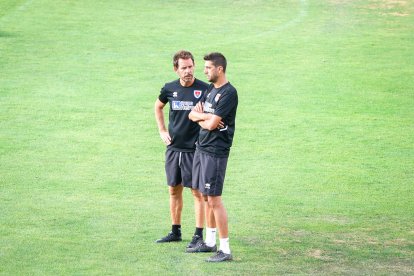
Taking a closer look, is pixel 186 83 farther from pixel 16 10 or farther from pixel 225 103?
pixel 16 10

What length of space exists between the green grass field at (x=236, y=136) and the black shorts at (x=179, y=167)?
2.57 feet

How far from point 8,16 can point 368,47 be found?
9894 millimetres

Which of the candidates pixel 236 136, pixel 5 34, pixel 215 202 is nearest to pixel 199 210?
pixel 215 202

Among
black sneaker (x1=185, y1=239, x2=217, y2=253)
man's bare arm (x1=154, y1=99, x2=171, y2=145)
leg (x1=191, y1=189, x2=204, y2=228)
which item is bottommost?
black sneaker (x1=185, y1=239, x2=217, y2=253)

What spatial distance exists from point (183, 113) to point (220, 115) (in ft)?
3.18

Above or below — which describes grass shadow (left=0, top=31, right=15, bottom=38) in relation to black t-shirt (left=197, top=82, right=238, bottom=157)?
above

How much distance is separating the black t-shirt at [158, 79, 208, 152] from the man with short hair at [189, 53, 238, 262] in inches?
17.7

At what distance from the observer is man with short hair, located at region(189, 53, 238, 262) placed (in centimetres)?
1116

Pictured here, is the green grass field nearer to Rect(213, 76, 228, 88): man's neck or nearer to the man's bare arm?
the man's bare arm

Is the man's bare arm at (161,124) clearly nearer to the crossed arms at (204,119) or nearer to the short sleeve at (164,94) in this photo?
the short sleeve at (164,94)

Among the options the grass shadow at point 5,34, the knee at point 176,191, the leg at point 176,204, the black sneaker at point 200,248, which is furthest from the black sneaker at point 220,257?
the grass shadow at point 5,34

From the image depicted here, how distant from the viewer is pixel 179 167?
12148 millimetres

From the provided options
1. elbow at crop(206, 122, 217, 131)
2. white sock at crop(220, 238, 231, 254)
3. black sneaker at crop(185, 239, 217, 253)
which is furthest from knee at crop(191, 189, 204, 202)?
elbow at crop(206, 122, 217, 131)

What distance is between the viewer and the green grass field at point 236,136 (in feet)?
38.8
